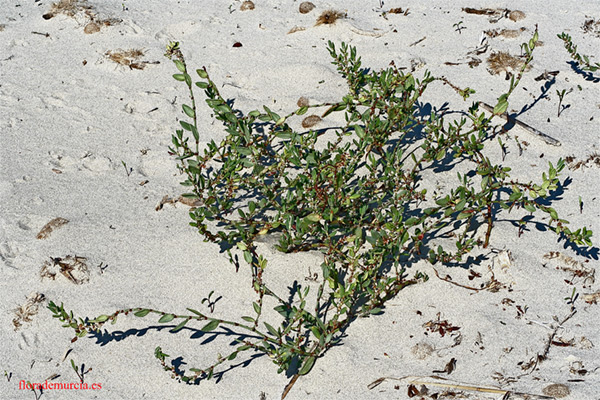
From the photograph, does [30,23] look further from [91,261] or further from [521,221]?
[521,221]

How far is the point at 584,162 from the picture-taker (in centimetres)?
339

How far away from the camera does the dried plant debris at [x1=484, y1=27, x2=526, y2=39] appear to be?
4.49m

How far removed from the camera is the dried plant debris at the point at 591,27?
4.54 meters

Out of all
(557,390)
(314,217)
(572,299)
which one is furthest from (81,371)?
(572,299)

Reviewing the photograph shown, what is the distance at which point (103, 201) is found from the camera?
327cm

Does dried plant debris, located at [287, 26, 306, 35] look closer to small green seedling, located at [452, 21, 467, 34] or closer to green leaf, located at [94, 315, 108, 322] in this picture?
small green seedling, located at [452, 21, 467, 34]

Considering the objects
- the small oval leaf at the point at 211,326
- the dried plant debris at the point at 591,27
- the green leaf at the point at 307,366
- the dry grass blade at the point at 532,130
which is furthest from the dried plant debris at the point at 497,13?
the small oval leaf at the point at 211,326

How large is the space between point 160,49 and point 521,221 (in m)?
3.37

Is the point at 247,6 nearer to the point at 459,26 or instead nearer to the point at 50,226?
the point at 459,26

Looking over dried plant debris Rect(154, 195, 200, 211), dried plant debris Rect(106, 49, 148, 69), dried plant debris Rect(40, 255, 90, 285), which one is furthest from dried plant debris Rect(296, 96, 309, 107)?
dried plant debris Rect(40, 255, 90, 285)

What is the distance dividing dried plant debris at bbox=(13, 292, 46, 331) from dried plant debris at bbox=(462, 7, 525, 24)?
4154 mm

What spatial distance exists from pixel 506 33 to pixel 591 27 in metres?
0.77

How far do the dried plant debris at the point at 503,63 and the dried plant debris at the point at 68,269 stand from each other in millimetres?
3262

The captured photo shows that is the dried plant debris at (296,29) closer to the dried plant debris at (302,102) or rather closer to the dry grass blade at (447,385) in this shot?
the dried plant debris at (302,102)
